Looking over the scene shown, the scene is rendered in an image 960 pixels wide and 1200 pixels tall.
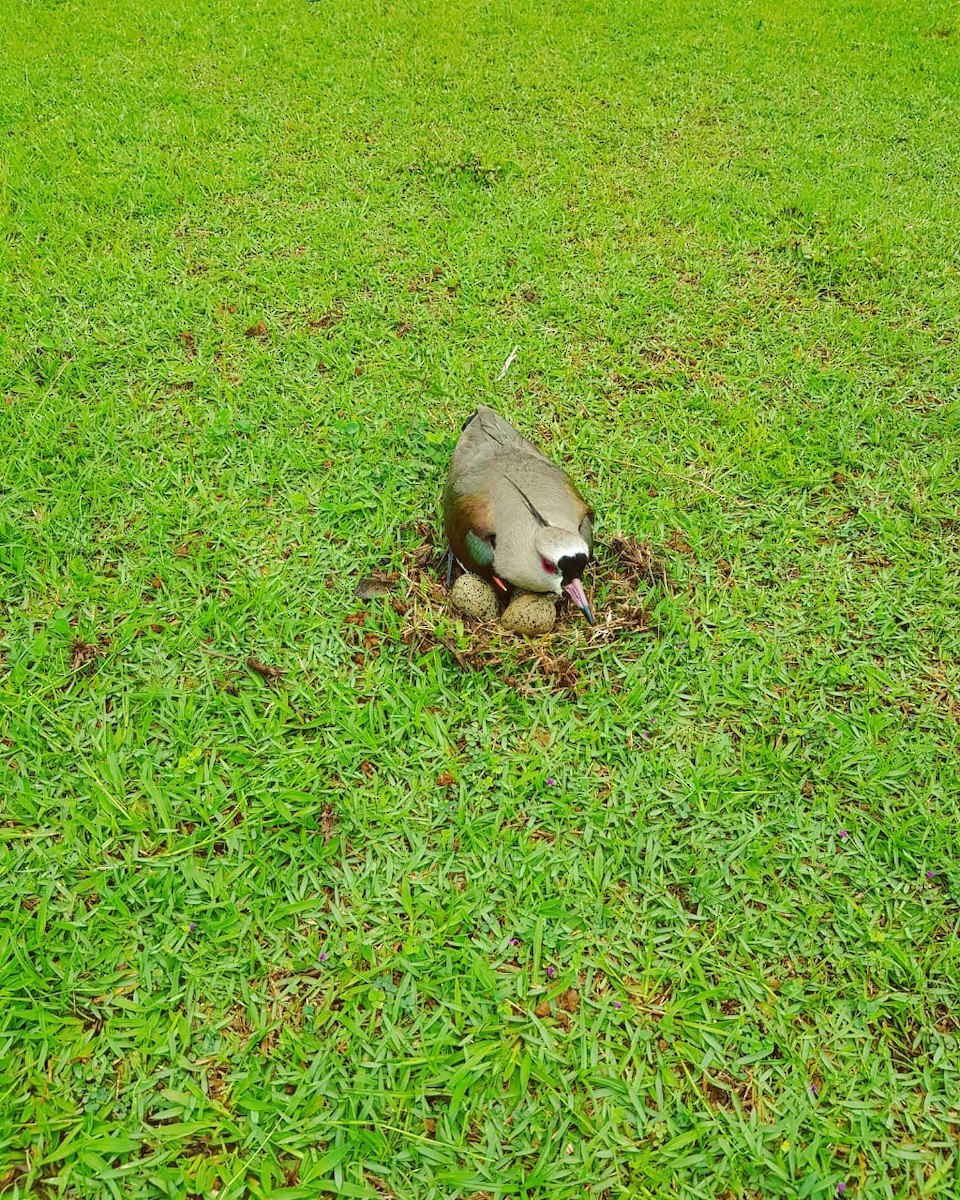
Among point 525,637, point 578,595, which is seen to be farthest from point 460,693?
point 578,595

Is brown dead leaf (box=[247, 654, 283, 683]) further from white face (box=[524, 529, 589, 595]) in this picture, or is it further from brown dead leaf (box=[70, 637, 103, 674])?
white face (box=[524, 529, 589, 595])

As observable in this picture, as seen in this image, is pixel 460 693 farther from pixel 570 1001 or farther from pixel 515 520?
pixel 570 1001

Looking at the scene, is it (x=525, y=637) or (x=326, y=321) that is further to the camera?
(x=326, y=321)

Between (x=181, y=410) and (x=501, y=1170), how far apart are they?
331 centimetres

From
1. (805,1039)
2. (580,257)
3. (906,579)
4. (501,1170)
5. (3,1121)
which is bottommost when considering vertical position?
(3,1121)

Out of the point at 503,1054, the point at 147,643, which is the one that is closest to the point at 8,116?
the point at 147,643

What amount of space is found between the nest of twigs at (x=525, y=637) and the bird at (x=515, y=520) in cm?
9

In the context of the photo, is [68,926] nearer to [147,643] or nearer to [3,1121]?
[3,1121]

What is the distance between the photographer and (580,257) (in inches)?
186

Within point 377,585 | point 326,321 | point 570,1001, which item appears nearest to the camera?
point 570,1001

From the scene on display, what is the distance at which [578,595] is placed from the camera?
2652 mm

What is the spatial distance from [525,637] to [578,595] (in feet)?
0.80

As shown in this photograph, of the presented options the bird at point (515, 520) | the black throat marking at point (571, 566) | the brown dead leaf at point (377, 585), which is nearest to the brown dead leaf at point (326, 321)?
the bird at point (515, 520)

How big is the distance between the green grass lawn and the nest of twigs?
1.0 inches
